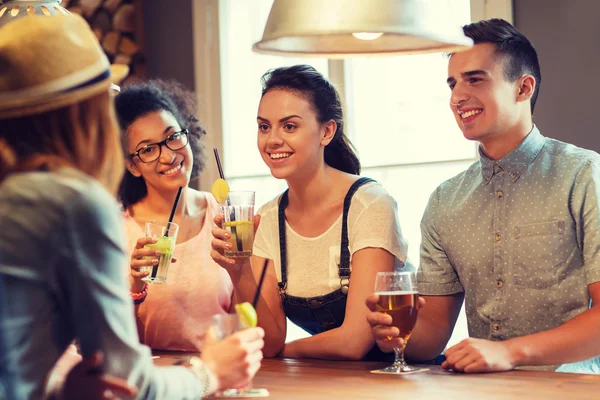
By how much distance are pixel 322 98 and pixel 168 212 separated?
0.77m

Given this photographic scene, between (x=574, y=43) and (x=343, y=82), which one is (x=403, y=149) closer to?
(x=343, y=82)

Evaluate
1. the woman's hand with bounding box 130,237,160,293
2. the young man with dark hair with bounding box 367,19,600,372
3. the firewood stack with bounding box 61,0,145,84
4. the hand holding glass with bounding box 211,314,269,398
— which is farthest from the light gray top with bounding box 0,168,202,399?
the firewood stack with bounding box 61,0,145,84

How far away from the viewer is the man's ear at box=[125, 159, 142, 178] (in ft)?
9.77

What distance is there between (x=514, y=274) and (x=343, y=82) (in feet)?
6.84

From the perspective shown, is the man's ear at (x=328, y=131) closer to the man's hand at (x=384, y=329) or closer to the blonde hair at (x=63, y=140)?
the man's hand at (x=384, y=329)

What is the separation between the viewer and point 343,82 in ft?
14.1

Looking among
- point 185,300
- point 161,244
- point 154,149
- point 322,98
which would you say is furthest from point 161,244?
point 322,98

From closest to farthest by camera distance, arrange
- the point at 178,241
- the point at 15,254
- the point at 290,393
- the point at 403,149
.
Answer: the point at 15,254
the point at 290,393
the point at 178,241
the point at 403,149

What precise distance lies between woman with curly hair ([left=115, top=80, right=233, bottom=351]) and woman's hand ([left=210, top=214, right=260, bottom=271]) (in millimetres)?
389

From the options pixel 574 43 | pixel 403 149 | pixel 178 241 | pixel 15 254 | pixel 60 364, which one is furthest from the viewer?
pixel 403 149

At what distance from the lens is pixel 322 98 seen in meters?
2.74

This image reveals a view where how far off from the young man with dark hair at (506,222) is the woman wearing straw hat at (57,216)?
1.42 metres

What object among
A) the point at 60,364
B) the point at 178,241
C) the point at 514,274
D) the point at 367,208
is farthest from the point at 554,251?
the point at 60,364

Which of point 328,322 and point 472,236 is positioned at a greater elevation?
point 472,236
